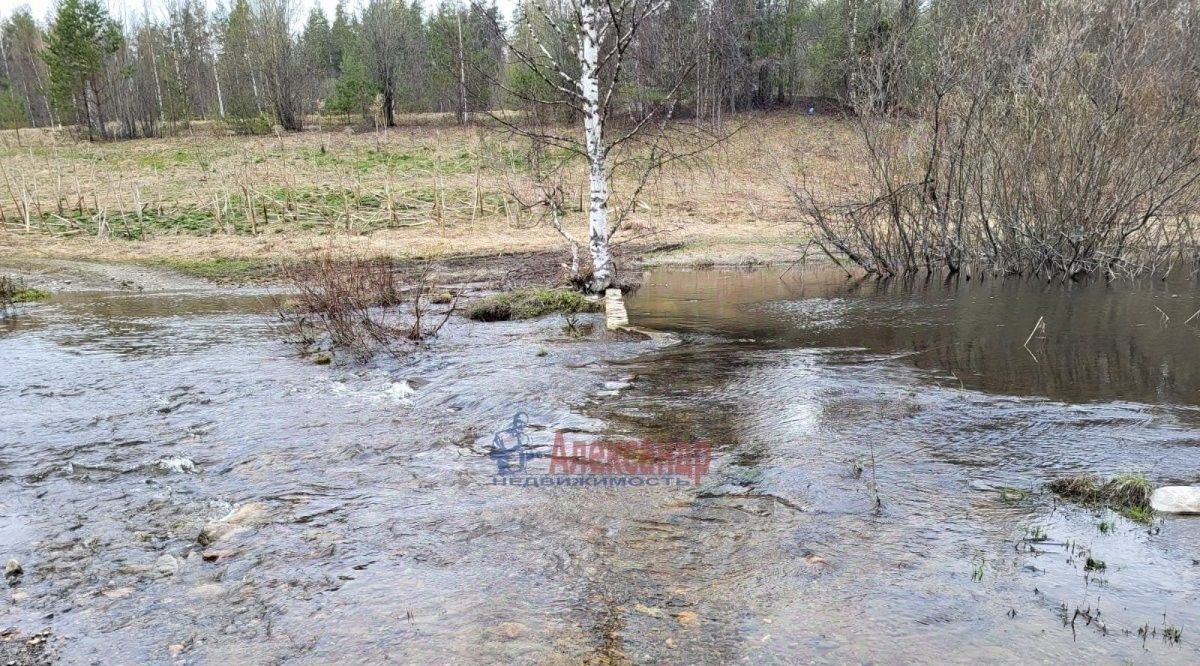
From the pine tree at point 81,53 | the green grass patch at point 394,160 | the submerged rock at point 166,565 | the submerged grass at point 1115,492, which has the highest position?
the pine tree at point 81,53

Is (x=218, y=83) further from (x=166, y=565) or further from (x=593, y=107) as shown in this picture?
(x=166, y=565)

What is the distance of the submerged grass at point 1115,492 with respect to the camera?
466 cm

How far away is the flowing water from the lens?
3.54 metres

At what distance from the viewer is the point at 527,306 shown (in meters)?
12.0

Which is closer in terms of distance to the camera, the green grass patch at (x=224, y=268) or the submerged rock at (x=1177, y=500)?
the submerged rock at (x=1177, y=500)

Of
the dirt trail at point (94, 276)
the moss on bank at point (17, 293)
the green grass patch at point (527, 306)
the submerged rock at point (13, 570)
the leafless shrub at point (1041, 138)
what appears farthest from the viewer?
the dirt trail at point (94, 276)

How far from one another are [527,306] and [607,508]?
24.2 ft

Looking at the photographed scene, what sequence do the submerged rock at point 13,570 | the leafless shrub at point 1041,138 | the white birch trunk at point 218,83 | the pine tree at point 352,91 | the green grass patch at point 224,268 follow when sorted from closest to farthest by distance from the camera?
the submerged rock at point 13,570 < the leafless shrub at point 1041,138 < the green grass patch at point 224,268 < the pine tree at point 352,91 < the white birch trunk at point 218,83

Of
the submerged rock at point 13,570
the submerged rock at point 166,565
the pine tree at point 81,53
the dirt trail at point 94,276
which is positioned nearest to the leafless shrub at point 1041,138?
the submerged rock at point 166,565

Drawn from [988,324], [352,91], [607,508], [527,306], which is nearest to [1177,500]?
[607,508]

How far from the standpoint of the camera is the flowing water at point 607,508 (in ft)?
11.6

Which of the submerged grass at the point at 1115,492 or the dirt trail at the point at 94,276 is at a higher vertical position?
the dirt trail at the point at 94,276

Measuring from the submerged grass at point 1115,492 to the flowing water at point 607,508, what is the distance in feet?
0.63

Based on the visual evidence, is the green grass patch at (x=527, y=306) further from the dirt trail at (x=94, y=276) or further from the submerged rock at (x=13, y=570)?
the submerged rock at (x=13, y=570)
